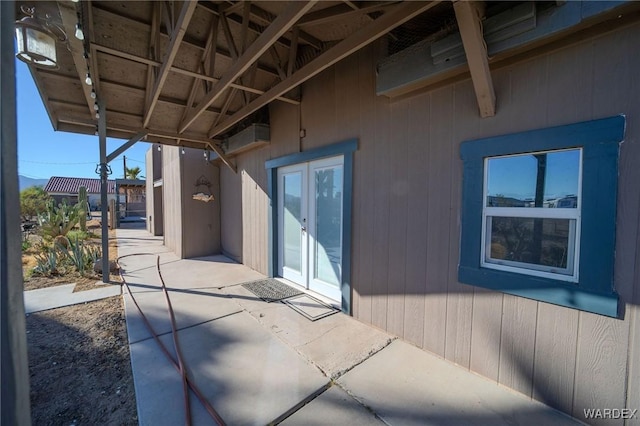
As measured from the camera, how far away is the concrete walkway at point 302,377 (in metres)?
1.91

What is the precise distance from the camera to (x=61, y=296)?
405 centimetres

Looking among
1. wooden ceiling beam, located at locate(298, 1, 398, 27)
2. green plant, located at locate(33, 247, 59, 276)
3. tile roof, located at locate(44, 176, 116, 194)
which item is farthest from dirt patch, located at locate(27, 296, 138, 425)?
tile roof, located at locate(44, 176, 116, 194)

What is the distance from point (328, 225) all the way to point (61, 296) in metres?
4.20

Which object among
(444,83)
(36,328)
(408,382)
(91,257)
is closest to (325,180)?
(444,83)

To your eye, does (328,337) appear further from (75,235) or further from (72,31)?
(75,235)

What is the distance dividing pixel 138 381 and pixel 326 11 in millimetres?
3831

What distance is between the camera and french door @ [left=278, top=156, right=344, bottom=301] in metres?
3.86

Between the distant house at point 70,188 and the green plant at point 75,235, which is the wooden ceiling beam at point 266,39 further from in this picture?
the distant house at point 70,188

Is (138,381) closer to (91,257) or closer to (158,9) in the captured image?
(158,9)

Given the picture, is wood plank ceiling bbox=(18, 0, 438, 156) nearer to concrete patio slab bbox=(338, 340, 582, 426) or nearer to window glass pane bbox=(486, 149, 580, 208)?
window glass pane bbox=(486, 149, 580, 208)

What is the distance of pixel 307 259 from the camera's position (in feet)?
14.4

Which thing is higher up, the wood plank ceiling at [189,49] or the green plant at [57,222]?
the wood plank ceiling at [189,49]

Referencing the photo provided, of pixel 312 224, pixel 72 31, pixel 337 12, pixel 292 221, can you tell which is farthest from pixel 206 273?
pixel 337 12

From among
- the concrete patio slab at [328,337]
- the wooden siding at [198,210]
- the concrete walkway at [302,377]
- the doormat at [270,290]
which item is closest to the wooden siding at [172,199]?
the wooden siding at [198,210]
